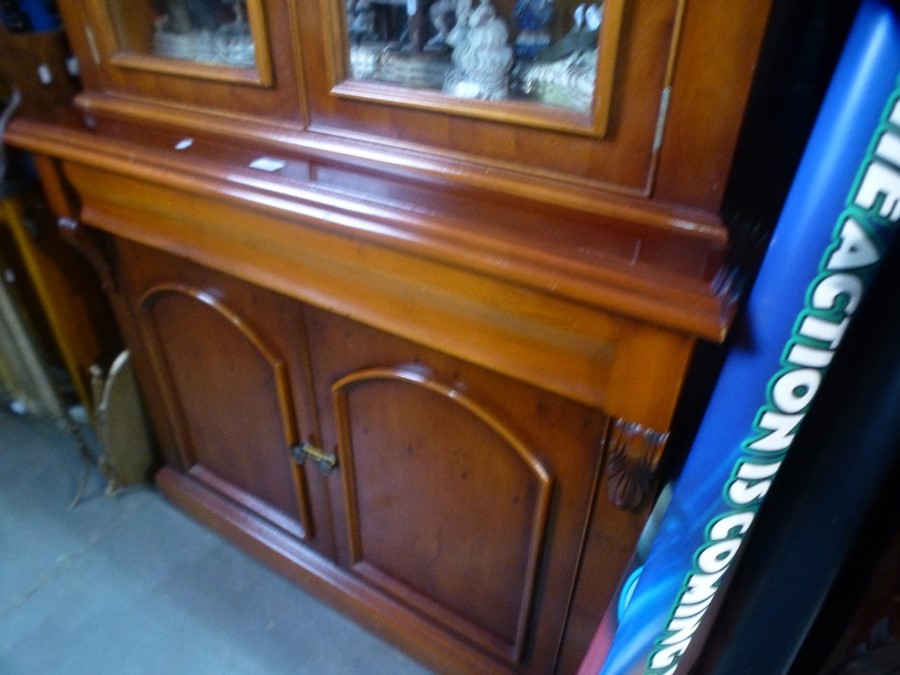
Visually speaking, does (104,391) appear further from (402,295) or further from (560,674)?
(560,674)

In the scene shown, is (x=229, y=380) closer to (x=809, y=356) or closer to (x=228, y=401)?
(x=228, y=401)

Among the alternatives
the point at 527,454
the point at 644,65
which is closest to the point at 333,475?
the point at 527,454

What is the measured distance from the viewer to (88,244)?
44.7 inches

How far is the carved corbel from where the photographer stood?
1.11m

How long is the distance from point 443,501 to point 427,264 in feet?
1.47

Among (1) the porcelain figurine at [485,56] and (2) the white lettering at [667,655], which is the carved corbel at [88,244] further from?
(2) the white lettering at [667,655]

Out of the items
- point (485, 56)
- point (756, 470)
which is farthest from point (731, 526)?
point (485, 56)

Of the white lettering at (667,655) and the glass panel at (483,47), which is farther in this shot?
the white lettering at (667,655)

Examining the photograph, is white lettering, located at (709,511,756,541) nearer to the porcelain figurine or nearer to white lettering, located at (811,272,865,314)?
→ white lettering, located at (811,272,865,314)

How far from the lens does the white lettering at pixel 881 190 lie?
Answer: 49 centimetres

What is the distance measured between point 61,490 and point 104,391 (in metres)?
0.44

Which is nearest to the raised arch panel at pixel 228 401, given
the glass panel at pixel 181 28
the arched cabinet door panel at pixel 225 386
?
the arched cabinet door panel at pixel 225 386

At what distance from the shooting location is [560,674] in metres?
1.07

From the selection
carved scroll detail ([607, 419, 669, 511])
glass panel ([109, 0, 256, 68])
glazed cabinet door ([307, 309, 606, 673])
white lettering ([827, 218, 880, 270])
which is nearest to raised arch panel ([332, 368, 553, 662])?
glazed cabinet door ([307, 309, 606, 673])
